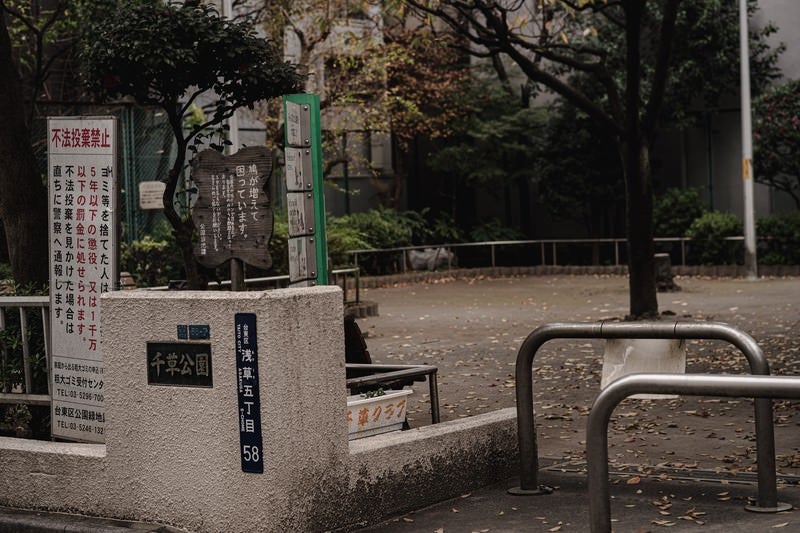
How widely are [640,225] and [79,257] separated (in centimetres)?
1120

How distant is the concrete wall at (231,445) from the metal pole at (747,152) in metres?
21.6

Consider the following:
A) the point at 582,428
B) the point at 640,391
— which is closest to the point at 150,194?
the point at 582,428

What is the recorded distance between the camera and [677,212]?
3139 centimetres

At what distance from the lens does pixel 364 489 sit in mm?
7113

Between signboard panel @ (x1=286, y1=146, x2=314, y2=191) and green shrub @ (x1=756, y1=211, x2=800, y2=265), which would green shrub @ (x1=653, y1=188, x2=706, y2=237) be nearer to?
green shrub @ (x1=756, y1=211, x2=800, y2=265)

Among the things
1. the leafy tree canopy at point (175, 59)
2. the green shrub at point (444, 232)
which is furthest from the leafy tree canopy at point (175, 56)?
the green shrub at point (444, 232)

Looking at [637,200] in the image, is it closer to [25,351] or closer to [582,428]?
[582,428]

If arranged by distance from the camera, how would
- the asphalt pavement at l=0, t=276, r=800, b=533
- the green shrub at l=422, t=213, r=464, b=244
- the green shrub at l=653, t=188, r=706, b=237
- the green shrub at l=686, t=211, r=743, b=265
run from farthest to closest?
the green shrub at l=422, t=213, r=464, b=244, the green shrub at l=653, t=188, r=706, b=237, the green shrub at l=686, t=211, r=743, b=265, the asphalt pavement at l=0, t=276, r=800, b=533

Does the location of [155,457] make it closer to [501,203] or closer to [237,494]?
[237,494]

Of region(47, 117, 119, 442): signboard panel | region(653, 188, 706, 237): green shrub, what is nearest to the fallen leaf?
region(47, 117, 119, 442): signboard panel

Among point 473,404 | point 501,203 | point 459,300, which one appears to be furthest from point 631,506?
point 501,203

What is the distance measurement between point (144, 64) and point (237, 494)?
5.63 m

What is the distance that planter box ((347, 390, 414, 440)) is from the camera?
8141mm

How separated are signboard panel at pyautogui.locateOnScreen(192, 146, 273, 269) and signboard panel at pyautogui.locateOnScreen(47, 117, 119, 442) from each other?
0.65 metres
